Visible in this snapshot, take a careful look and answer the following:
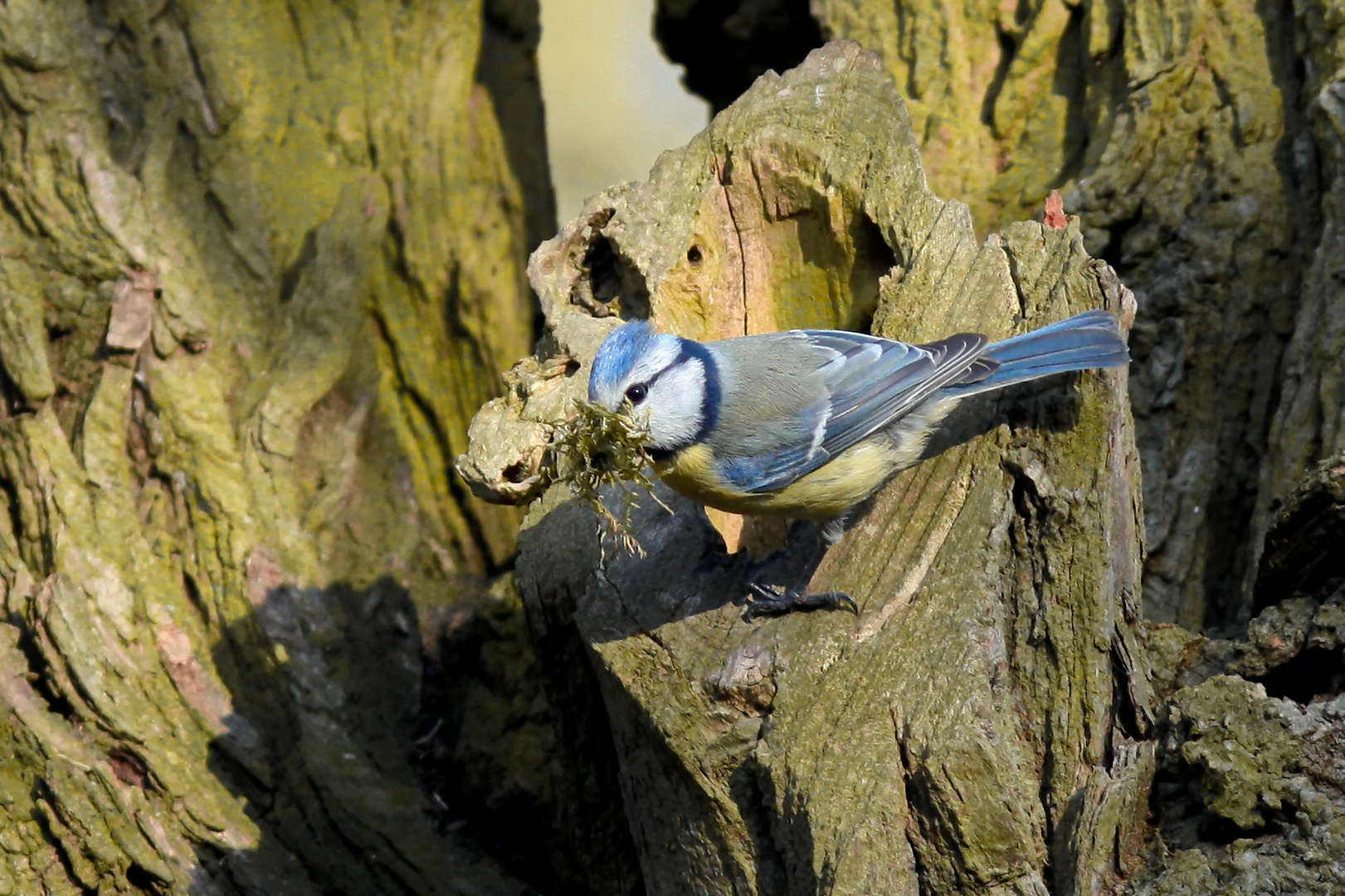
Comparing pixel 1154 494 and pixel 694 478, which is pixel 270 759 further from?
pixel 1154 494

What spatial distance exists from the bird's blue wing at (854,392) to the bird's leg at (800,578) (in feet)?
0.65

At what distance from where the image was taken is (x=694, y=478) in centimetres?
287

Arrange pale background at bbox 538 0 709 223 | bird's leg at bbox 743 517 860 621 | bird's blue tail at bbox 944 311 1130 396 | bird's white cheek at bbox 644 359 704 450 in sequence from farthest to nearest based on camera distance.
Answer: pale background at bbox 538 0 709 223 < bird's white cheek at bbox 644 359 704 450 < bird's leg at bbox 743 517 860 621 < bird's blue tail at bbox 944 311 1130 396

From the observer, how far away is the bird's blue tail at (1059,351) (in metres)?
2.62

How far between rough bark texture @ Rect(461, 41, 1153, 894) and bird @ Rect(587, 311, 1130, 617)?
0.11 meters

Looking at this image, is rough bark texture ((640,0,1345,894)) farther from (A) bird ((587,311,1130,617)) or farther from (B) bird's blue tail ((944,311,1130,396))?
(A) bird ((587,311,1130,617))

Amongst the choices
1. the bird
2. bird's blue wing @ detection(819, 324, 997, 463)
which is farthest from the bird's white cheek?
bird's blue wing @ detection(819, 324, 997, 463)

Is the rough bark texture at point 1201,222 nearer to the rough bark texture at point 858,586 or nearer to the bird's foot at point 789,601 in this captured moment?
the rough bark texture at point 858,586

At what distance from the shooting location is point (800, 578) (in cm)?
291

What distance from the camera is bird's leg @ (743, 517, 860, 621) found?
2721mm

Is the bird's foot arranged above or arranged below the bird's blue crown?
below

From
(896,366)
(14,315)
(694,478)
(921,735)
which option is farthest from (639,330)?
(14,315)

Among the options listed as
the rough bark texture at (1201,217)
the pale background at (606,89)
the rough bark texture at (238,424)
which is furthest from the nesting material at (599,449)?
the pale background at (606,89)

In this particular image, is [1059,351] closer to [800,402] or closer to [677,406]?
[800,402]
